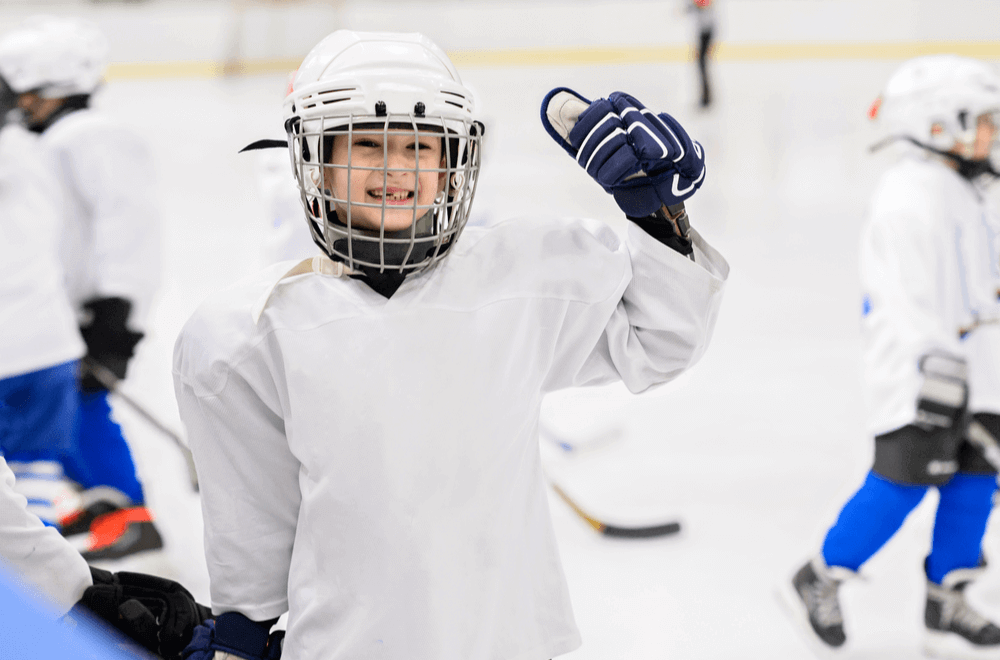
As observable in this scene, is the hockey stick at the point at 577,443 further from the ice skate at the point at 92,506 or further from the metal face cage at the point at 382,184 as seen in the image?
the metal face cage at the point at 382,184

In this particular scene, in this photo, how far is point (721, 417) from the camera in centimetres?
328

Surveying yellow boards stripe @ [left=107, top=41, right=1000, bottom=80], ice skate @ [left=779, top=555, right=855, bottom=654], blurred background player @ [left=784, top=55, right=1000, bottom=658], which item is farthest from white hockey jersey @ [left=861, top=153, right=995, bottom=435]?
yellow boards stripe @ [left=107, top=41, right=1000, bottom=80]

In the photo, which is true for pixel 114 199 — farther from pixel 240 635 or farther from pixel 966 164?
pixel 966 164

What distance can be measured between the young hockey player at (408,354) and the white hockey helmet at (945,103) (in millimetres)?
1231

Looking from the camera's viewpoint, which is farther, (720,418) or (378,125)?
(720,418)

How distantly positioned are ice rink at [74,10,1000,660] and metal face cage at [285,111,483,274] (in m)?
1.34

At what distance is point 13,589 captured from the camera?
41 cm

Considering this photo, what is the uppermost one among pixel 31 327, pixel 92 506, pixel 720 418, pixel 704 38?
pixel 704 38

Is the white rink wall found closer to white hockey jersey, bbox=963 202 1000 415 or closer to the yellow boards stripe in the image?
the yellow boards stripe

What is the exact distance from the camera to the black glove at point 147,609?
0.99 metres

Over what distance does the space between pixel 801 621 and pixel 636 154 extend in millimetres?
1523

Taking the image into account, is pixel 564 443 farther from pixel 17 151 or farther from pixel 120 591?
pixel 120 591

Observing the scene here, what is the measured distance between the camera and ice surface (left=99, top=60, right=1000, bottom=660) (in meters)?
2.23

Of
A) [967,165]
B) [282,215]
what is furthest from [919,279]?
[282,215]
